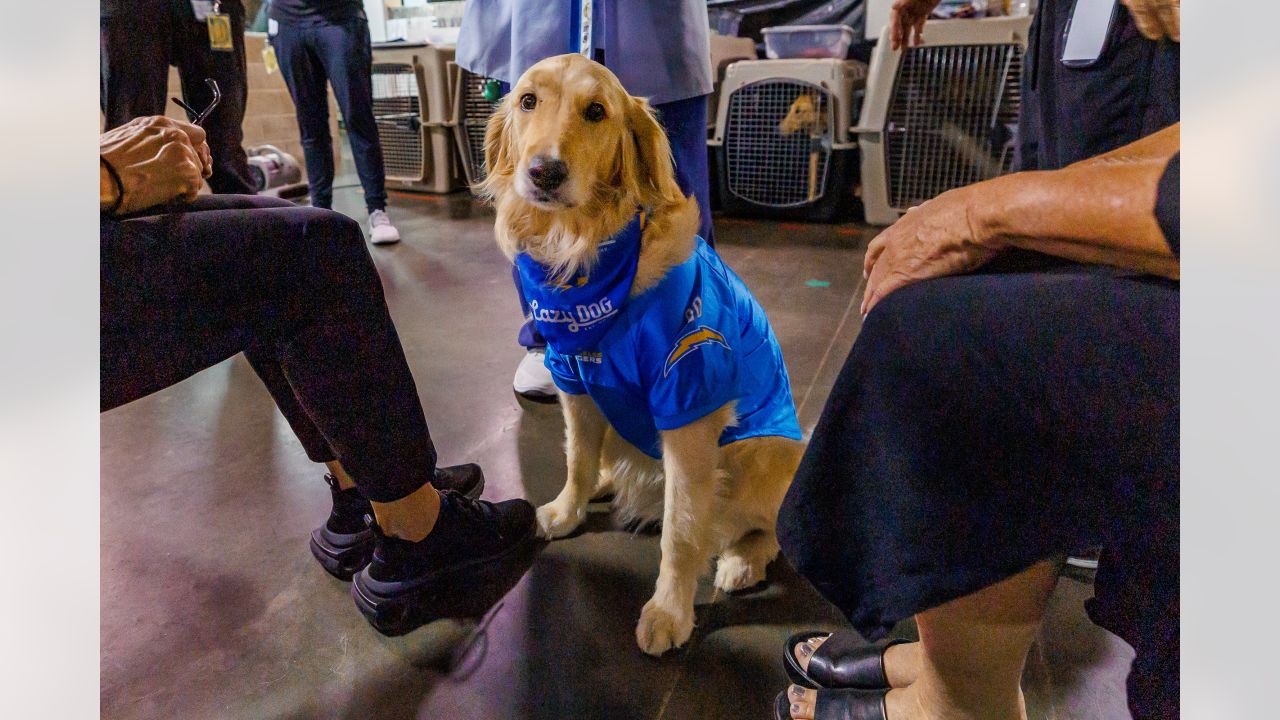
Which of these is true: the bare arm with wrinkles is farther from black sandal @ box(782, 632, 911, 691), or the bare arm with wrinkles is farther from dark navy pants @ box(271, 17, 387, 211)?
dark navy pants @ box(271, 17, 387, 211)

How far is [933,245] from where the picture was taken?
62 cm

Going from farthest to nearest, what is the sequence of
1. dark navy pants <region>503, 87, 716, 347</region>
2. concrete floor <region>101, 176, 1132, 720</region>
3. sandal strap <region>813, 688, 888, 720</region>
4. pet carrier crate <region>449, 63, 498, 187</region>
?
pet carrier crate <region>449, 63, 498, 187</region> → dark navy pants <region>503, 87, 716, 347</region> → concrete floor <region>101, 176, 1132, 720</region> → sandal strap <region>813, 688, 888, 720</region>

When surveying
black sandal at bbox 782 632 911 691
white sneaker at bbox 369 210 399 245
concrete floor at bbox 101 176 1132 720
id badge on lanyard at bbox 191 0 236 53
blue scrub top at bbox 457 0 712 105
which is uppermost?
id badge on lanyard at bbox 191 0 236 53

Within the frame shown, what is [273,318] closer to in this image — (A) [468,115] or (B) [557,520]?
(B) [557,520]

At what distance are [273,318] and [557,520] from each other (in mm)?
699

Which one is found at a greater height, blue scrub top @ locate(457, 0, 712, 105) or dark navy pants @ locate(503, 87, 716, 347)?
blue scrub top @ locate(457, 0, 712, 105)

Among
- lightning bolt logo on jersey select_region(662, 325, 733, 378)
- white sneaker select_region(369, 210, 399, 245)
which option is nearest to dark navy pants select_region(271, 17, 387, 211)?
white sneaker select_region(369, 210, 399, 245)

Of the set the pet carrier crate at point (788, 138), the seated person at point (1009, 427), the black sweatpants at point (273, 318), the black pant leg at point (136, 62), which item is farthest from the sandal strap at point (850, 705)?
the pet carrier crate at point (788, 138)

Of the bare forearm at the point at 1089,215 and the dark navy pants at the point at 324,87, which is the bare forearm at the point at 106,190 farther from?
the dark navy pants at the point at 324,87

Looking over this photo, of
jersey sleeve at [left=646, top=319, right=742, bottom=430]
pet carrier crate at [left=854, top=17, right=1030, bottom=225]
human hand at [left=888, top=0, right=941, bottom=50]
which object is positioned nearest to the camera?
jersey sleeve at [left=646, top=319, right=742, bottom=430]

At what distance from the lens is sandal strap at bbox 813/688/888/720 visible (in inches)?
35.7

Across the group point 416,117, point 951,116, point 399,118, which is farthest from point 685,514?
point 399,118

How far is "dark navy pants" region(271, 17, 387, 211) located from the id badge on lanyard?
4.29ft

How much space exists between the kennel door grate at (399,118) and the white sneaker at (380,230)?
138 cm
